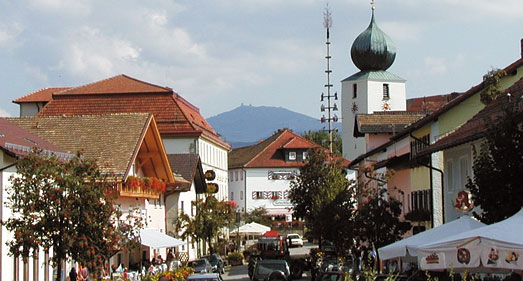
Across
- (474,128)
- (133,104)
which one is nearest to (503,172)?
(474,128)

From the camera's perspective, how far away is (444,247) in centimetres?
1616

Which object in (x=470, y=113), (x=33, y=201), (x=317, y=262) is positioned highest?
(x=470, y=113)

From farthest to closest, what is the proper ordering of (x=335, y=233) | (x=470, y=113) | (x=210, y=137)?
(x=210, y=137) → (x=335, y=233) → (x=470, y=113)

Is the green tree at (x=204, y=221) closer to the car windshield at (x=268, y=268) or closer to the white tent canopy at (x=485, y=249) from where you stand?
the car windshield at (x=268, y=268)

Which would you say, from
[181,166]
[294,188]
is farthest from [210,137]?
[294,188]

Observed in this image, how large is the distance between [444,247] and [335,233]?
89.7 feet

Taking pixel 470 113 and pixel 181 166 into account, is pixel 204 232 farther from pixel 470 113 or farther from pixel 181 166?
pixel 470 113

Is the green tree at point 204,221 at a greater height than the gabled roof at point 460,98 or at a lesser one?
lesser

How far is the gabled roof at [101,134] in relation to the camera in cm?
4144

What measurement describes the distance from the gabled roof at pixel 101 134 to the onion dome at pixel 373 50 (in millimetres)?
69434

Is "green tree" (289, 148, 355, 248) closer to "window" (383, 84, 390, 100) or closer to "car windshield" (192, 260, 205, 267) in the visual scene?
"car windshield" (192, 260, 205, 267)

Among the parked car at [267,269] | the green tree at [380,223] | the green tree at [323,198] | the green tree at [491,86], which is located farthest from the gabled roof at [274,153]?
the green tree at [491,86]

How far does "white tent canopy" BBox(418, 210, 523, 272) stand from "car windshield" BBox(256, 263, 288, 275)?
22.5 m

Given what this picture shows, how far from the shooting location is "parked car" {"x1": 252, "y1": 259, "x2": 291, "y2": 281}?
3859 centimetres
